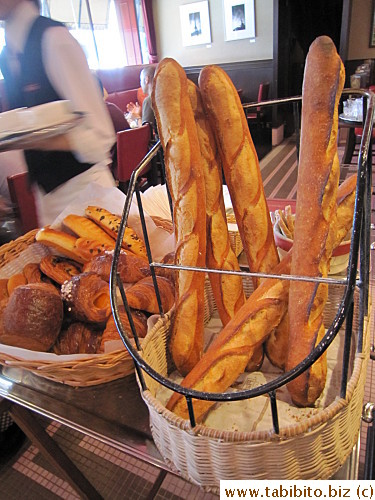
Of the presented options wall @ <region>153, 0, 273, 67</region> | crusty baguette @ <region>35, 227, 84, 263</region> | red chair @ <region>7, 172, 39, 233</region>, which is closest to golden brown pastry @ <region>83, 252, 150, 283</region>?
crusty baguette @ <region>35, 227, 84, 263</region>

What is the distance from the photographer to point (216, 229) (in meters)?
0.66

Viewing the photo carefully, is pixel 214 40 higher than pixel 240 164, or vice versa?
pixel 214 40

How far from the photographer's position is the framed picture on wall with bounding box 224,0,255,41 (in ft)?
20.1

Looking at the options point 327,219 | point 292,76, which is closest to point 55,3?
point 292,76

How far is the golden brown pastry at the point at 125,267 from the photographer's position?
0.86 meters

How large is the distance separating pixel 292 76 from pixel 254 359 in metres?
6.67

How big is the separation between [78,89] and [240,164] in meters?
1.11

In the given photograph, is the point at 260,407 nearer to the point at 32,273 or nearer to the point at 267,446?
the point at 267,446

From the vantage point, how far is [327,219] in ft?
1.73

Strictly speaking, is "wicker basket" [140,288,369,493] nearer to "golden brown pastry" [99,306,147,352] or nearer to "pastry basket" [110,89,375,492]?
"pastry basket" [110,89,375,492]

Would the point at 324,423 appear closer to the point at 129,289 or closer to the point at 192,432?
the point at 192,432

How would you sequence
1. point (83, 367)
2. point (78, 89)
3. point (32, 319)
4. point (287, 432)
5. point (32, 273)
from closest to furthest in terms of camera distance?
1. point (287, 432)
2. point (83, 367)
3. point (32, 319)
4. point (32, 273)
5. point (78, 89)

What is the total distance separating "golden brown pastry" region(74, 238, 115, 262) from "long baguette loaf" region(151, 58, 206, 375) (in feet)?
1.47

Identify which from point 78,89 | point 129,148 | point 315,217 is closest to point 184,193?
point 315,217
